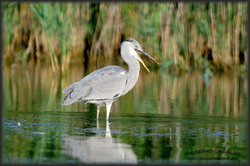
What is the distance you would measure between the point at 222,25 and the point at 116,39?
421cm

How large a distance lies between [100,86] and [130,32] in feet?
28.1

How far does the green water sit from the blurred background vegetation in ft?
6.95

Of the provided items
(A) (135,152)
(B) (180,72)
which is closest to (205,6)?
(B) (180,72)

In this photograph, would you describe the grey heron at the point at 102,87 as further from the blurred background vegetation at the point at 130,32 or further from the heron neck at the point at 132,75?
the blurred background vegetation at the point at 130,32

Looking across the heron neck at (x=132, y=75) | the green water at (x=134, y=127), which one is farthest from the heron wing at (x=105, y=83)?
the green water at (x=134, y=127)

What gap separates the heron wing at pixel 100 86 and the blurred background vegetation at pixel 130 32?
236 inches

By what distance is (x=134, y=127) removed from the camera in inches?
289

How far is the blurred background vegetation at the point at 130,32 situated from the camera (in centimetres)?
1443

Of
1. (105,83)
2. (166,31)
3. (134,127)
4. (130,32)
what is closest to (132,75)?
(105,83)

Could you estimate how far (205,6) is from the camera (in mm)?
14805

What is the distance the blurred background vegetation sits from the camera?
14.4 m

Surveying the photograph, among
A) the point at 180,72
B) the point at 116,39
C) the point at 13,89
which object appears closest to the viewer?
the point at 13,89

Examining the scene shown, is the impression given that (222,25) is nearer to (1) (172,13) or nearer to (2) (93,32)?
(1) (172,13)

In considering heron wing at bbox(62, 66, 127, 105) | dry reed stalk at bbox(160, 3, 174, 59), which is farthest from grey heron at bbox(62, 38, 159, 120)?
dry reed stalk at bbox(160, 3, 174, 59)
